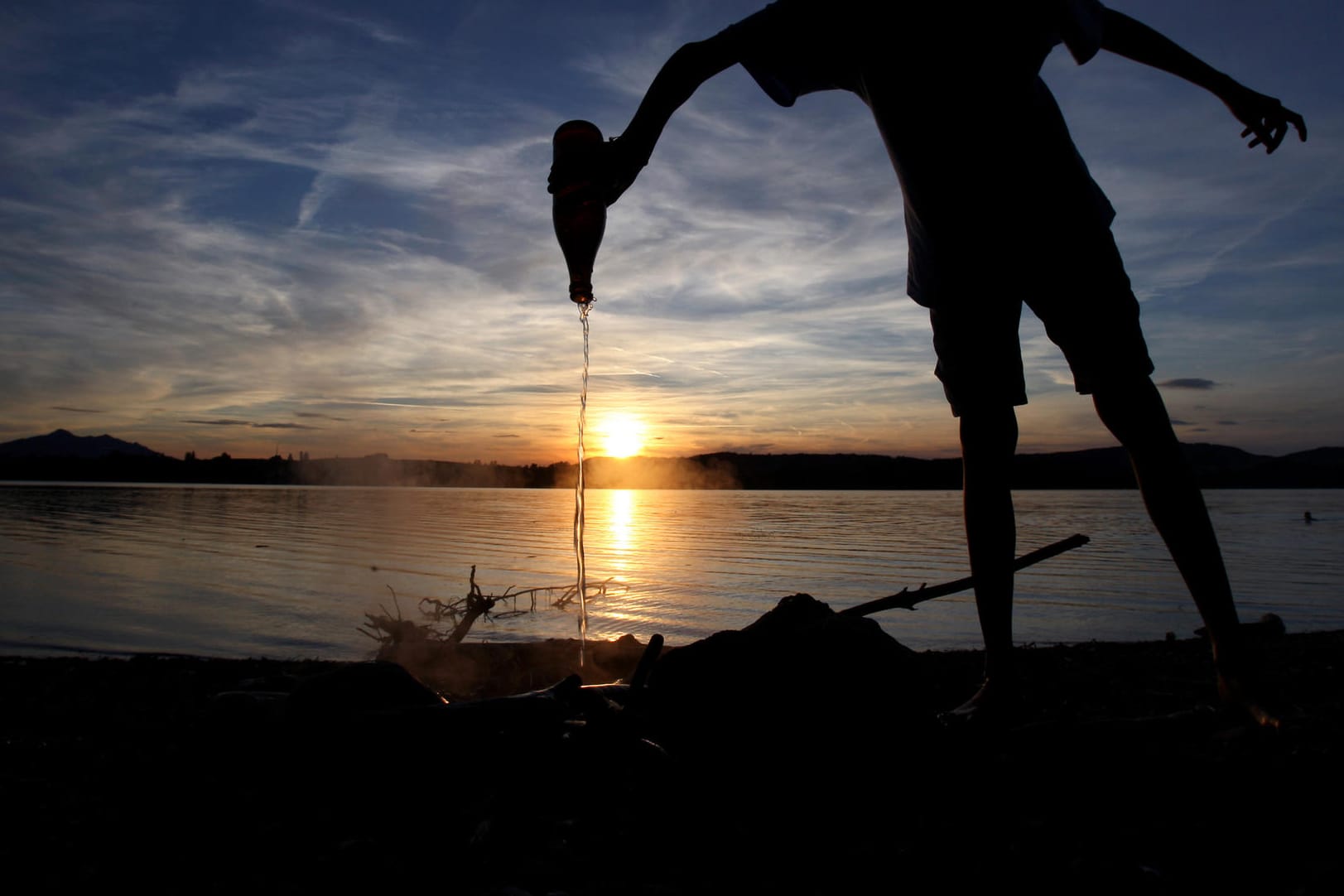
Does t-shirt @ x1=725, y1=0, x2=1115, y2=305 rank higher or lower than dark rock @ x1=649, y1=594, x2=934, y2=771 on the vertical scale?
higher

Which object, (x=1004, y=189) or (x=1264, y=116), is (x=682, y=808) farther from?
(x=1264, y=116)

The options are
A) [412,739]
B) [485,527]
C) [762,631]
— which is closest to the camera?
[412,739]

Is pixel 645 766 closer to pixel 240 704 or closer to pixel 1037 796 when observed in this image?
pixel 1037 796

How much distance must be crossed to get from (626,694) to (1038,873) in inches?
52.5

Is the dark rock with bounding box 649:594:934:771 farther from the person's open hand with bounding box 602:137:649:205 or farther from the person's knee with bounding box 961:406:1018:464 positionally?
the person's open hand with bounding box 602:137:649:205

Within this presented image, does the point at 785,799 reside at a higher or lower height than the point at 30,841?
higher

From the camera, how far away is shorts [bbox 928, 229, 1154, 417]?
2.31 m

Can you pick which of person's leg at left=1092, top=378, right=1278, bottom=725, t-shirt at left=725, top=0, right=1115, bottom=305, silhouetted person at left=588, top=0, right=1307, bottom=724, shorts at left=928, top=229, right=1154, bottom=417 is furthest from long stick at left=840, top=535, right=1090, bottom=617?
t-shirt at left=725, top=0, right=1115, bottom=305

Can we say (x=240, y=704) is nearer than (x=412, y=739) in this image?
No

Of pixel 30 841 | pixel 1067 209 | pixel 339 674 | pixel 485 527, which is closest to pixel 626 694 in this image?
pixel 339 674

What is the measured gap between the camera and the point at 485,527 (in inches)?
882

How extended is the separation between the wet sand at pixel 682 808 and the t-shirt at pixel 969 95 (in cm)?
147

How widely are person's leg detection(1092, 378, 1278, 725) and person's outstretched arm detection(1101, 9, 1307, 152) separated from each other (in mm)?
993

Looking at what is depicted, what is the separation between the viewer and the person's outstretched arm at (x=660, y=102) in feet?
6.66
